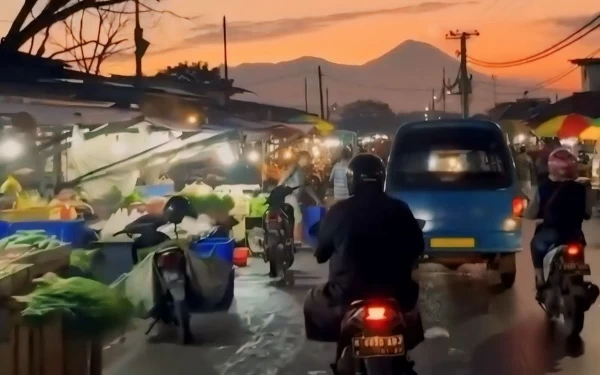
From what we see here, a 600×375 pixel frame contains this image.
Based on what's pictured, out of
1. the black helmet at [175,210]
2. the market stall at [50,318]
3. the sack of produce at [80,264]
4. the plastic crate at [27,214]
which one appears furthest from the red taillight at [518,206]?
the market stall at [50,318]

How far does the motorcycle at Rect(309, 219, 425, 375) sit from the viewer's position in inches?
227

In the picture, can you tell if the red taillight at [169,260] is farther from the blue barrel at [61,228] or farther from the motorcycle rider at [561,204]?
the motorcycle rider at [561,204]

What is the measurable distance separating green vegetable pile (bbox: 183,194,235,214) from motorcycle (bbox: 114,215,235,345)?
296 cm

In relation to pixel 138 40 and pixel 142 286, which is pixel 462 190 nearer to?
pixel 142 286

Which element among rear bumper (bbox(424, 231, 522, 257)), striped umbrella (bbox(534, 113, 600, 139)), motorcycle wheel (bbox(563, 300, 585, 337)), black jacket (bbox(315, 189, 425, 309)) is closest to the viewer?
black jacket (bbox(315, 189, 425, 309))

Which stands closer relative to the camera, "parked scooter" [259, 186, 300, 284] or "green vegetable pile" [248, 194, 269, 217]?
"parked scooter" [259, 186, 300, 284]

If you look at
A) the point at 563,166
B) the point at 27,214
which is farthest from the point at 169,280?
the point at 563,166

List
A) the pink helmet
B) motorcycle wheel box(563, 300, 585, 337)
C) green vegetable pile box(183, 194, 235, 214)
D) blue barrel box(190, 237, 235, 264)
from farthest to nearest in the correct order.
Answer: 1. green vegetable pile box(183, 194, 235, 214)
2. blue barrel box(190, 237, 235, 264)
3. the pink helmet
4. motorcycle wheel box(563, 300, 585, 337)

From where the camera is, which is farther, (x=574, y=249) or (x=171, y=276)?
(x=171, y=276)

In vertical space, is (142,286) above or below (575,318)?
above

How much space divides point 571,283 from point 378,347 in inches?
159

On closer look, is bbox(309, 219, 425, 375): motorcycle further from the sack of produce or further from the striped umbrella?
the striped umbrella

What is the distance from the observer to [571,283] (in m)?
9.16

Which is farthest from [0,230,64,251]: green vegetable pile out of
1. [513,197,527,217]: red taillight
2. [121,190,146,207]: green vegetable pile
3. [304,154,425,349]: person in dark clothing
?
[513,197,527,217]: red taillight
